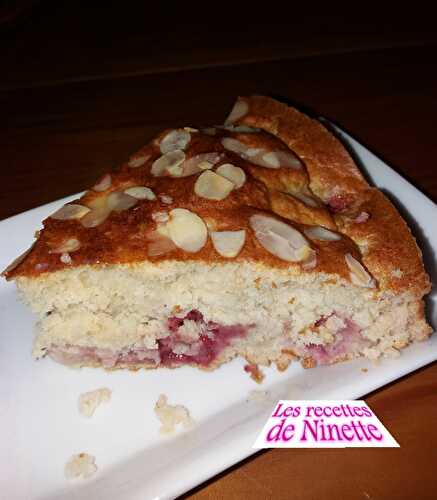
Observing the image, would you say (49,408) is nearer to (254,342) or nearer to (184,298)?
(184,298)

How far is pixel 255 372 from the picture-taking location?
2.11 m

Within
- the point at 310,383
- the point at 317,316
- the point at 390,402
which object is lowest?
the point at 390,402

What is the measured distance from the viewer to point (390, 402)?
6.44 ft

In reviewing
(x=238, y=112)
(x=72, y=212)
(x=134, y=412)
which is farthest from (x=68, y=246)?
(x=238, y=112)

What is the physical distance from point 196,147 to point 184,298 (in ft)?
2.14

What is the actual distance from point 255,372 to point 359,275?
0.55 metres

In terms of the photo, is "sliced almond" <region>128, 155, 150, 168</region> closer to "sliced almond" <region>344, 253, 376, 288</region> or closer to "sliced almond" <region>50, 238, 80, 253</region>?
"sliced almond" <region>50, 238, 80, 253</region>

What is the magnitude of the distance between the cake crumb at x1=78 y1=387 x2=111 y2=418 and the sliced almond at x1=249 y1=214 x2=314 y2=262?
31.8 inches

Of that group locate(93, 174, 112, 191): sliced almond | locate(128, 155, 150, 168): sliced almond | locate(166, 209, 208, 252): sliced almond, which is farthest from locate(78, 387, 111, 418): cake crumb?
locate(128, 155, 150, 168): sliced almond

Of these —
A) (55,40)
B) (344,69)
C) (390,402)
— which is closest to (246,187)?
(390,402)

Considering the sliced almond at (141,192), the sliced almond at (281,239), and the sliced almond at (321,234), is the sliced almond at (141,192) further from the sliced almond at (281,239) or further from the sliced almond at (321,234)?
the sliced almond at (321,234)

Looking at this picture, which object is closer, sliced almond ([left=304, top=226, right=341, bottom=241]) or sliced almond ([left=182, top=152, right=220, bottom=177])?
sliced almond ([left=304, top=226, right=341, bottom=241])

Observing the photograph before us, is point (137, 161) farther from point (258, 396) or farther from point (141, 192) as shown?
point (258, 396)

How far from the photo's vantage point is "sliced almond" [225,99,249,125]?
264 cm
